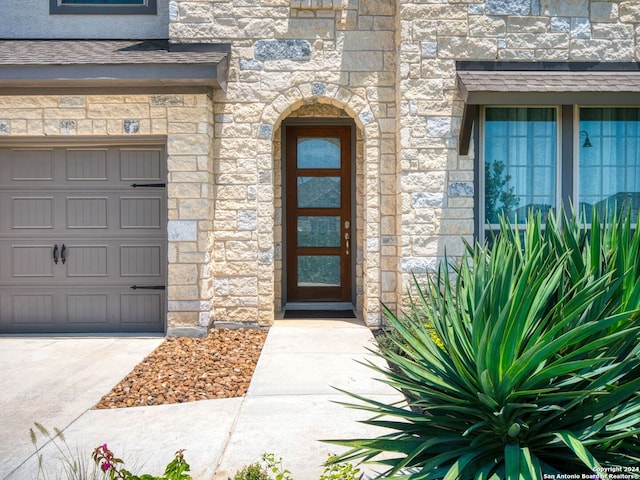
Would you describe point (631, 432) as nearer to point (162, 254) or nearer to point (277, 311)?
point (162, 254)

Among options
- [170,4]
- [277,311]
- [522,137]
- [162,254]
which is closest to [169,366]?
[162,254]

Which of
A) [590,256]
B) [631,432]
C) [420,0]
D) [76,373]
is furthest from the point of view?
[420,0]

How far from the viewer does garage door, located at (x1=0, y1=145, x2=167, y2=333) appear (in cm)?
683

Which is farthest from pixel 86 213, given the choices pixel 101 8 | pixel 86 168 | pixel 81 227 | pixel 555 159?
pixel 555 159

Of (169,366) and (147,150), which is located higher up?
(147,150)

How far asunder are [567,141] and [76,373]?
20.0 ft

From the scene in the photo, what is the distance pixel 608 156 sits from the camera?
6816 millimetres

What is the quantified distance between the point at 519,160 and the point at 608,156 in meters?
1.14

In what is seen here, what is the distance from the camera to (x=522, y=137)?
6.74 metres

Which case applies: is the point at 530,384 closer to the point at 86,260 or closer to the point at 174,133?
the point at 174,133

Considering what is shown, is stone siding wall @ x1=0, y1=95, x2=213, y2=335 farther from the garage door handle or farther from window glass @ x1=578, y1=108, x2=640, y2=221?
window glass @ x1=578, y1=108, x2=640, y2=221

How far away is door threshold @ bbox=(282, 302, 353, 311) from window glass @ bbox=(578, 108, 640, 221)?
3.60 meters

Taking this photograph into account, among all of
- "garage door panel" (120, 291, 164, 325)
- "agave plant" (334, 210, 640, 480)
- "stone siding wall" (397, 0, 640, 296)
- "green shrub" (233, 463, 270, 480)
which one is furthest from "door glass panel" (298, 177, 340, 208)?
"agave plant" (334, 210, 640, 480)

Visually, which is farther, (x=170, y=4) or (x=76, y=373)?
(x=170, y=4)
